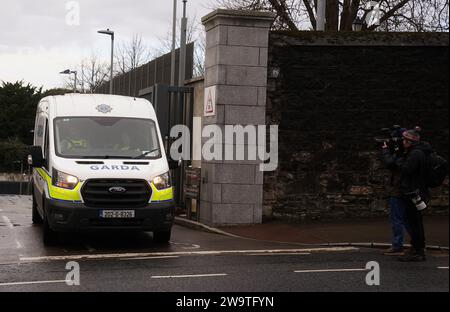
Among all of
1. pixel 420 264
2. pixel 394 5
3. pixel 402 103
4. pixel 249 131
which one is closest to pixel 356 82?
pixel 402 103

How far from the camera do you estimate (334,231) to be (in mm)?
12469

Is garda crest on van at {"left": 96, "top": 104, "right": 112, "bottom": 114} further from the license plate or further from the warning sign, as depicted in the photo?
the warning sign

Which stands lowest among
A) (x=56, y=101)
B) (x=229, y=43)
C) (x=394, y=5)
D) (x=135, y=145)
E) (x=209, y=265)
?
(x=209, y=265)

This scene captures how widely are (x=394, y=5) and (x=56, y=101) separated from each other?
15.2 meters

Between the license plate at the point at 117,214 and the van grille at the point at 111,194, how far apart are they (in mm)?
80

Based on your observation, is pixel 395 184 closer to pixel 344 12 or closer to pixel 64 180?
pixel 64 180

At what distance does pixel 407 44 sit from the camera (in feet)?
45.1

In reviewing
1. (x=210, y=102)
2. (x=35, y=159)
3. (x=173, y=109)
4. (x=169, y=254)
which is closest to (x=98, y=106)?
(x=35, y=159)

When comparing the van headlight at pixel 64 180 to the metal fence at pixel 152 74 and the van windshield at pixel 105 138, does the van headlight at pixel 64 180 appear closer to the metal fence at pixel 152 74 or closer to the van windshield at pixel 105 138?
the van windshield at pixel 105 138

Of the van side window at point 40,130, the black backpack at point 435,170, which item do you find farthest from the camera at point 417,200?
the van side window at point 40,130

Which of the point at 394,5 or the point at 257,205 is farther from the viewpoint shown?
the point at 394,5

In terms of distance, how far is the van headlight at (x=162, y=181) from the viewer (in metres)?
10.9
